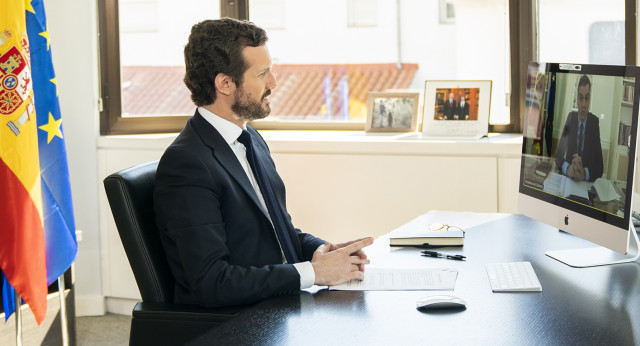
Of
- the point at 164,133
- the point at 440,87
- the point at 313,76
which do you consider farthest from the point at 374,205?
the point at 164,133

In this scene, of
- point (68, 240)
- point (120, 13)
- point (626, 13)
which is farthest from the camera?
point (120, 13)

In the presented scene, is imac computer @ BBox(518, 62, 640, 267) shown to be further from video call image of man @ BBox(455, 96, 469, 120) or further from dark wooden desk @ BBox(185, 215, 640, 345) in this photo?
video call image of man @ BBox(455, 96, 469, 120)

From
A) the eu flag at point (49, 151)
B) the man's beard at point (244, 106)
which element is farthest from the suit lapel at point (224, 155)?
the eu flag at point (49, 151)

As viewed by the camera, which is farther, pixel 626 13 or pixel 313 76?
pixel 313 76

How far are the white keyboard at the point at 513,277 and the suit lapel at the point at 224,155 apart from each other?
1.86 feet

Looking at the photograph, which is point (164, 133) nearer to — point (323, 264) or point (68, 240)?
point (68, 240)

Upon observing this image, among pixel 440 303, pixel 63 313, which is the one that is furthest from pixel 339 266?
pixel 63 313

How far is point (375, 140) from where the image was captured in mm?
3379

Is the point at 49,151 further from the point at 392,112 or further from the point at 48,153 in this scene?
the point at 392,112

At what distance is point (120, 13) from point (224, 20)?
82.1 inches

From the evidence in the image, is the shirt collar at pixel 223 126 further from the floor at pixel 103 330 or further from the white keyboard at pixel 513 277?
the floor at pixel 103 330

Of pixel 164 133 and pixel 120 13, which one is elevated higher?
pixel 120 13

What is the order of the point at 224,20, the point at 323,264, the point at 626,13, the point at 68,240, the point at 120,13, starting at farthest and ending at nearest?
the point at 120,13 → the point at 626,13 → the point at 68,240 → the point at 224,20 → the point at 323,264

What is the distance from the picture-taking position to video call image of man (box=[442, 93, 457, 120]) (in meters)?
3.50
